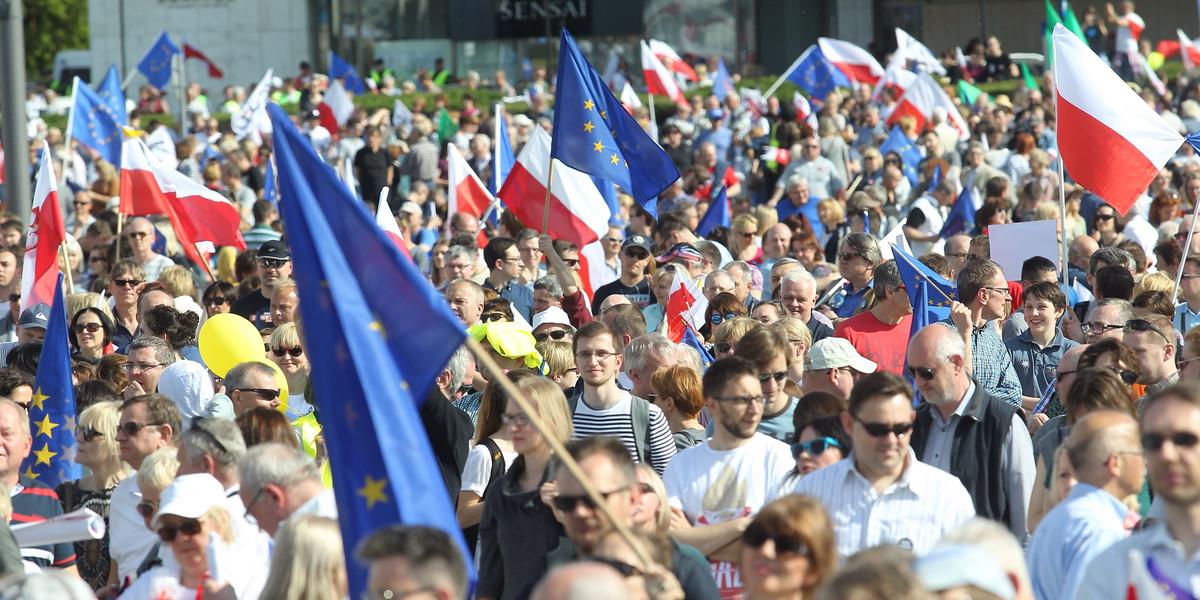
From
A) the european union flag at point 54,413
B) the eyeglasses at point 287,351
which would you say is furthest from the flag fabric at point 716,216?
the european union flag at point 54,413

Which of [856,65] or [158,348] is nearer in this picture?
[158,348]

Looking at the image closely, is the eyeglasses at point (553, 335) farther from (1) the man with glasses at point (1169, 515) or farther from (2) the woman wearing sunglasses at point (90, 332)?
(1) the man with glasses at point (1169, 515)

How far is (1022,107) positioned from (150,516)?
59.7 feet

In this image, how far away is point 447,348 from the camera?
410 cm

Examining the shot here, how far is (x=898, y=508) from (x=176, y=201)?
8.52 meters

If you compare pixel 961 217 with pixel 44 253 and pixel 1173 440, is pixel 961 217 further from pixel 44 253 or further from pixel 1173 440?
pixel 1173 440

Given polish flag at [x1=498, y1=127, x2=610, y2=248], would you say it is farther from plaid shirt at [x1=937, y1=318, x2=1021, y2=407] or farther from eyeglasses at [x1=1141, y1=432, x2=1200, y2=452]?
eyeglasses at [x1=1141, y1=432, x2=1200, y2=452]

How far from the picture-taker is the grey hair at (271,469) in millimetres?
4777

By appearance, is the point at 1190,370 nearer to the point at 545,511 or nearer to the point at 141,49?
the point at 545,511

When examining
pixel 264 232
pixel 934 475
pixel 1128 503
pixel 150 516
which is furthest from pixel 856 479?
pixel 264 232

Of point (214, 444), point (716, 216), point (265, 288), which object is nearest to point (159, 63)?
point (716, 216)

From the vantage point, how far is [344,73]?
87.9 feet

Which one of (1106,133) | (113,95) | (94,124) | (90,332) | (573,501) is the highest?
(1106,133)

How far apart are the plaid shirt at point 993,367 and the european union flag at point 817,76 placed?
14.3 m
